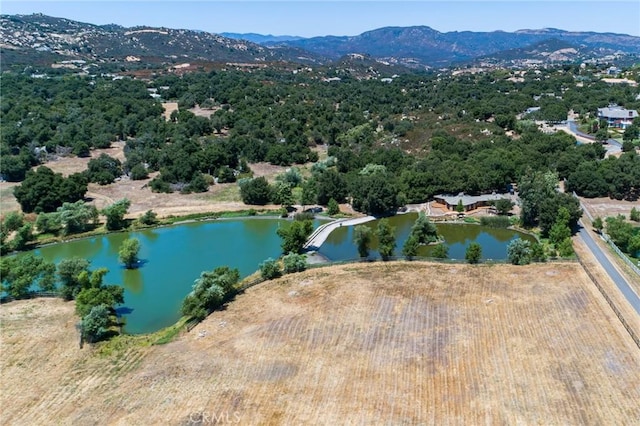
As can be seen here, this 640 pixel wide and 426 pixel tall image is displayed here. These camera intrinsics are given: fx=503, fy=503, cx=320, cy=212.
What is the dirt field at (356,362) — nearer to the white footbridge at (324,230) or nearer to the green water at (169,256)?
the green water at (169,256)

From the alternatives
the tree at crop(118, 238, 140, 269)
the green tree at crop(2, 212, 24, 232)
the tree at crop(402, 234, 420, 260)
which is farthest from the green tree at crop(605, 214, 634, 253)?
the green tree at crop(2, 212, 24, 232)

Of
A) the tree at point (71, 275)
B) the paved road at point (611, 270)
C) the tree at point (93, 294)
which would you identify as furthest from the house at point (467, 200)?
the tree at point (71, 275)

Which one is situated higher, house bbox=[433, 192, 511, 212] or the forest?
the forest

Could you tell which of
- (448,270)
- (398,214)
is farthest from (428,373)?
(398,214)

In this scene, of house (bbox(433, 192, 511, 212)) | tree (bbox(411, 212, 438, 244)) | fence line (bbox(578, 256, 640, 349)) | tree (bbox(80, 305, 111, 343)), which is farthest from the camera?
house (bbox(433, 192, 511, 212))

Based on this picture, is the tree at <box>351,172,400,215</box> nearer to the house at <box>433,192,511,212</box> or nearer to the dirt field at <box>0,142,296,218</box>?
the house at <box>433,192,511,212</box>

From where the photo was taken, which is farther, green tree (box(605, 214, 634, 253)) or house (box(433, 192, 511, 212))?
house (box(433, 192, 511, 212))

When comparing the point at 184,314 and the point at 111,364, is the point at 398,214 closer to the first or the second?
the point at 184,314
